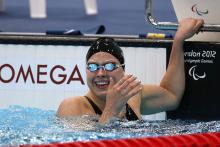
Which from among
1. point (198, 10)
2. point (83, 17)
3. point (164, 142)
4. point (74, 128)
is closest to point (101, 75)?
point (74, 128)

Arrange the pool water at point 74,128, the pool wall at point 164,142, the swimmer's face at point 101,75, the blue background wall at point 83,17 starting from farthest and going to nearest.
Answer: the blue background wall at point 83,17
the swimmer's face at point 101,75
the pool water at point 74,128
the pool wall at point 164,142

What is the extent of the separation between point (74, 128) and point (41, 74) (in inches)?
29.7

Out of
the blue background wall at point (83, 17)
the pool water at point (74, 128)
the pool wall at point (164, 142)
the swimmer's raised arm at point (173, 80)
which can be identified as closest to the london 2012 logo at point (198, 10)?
the swimmer's raised arm at point (173, 80)

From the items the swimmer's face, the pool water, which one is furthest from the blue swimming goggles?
the pool water

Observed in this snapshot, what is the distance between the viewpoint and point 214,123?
11.7 ft

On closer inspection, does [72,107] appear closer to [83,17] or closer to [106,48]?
[106,48]

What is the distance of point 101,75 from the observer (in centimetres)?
319

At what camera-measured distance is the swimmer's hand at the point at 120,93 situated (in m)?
3.04

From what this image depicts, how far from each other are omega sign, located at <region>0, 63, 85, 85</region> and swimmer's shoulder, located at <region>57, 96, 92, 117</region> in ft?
1.78

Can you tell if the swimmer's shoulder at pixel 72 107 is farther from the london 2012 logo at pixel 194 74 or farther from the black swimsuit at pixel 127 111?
the london 2012 logo at pixel 194 74

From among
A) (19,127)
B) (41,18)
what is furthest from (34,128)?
(41,18)

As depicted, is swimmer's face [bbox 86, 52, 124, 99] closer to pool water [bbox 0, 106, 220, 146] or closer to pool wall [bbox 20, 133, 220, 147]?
pool water [bbox 0, 106, 220, 146]

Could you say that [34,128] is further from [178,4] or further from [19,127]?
[178,4]

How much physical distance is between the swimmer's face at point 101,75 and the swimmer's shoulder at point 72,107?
97mm
